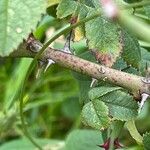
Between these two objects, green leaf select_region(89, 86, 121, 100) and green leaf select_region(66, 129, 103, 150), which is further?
green leaf select_region(66, 129, 103, 150)

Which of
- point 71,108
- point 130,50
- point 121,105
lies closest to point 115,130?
point 121,105

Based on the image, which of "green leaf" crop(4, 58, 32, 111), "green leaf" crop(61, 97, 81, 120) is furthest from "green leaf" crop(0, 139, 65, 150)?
"green leaf" crop(61, 97, 81, 120)

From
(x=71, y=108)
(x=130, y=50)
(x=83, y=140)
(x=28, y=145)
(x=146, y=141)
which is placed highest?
(x=130, y=50)

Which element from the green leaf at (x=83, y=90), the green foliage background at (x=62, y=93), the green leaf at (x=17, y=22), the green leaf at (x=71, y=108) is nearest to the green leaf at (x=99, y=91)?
the green foliage background at (x=62, y=93)

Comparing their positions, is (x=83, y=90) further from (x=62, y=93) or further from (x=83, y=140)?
(x=62, y=93)

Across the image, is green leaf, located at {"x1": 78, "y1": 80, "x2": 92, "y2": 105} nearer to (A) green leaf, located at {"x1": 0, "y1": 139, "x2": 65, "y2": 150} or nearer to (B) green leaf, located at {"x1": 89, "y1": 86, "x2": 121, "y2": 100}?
(B) green leaf, located at {"x1": 89, "y1": 86, "x2": 121, "y2": 100}

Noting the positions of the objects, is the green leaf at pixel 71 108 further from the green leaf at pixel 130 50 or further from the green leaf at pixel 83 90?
the green leaf at pixel 130 50
